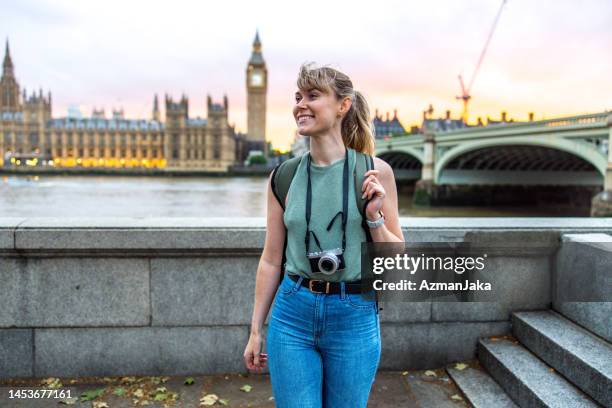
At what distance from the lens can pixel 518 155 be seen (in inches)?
1196

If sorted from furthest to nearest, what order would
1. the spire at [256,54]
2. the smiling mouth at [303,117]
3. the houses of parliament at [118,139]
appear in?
the spire at [256,54] → the houses of parliament at [118,139] → the smiling mouth at [303,117]

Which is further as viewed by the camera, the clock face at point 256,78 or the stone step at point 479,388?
the clock face at point 256,78

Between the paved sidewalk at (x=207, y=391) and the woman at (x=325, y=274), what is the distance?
108cm

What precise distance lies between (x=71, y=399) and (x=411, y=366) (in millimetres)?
1611

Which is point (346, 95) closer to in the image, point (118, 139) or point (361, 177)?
point (361, 177)

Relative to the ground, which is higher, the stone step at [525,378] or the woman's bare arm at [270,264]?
the woman's bare arm at [270,264]

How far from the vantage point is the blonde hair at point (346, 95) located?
146cm

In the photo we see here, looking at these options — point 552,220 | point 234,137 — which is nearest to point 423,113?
point 234,137

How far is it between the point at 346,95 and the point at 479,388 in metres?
1.69

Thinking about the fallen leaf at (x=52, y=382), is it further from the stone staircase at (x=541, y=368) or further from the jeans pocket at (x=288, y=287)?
the stone staircase at (x=541, y=368)

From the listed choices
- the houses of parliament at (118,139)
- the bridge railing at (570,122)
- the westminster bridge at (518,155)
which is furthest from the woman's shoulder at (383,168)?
the houses of parliament at (118,139)

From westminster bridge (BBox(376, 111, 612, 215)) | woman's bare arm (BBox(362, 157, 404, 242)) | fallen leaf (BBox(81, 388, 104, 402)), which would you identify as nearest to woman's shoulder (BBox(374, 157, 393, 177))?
woman's bare arm (BBox(362, 157, 404, 242))

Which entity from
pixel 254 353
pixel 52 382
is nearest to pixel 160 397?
pixel 52 382

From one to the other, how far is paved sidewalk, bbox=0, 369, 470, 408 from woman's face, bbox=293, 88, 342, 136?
56.8 inches
